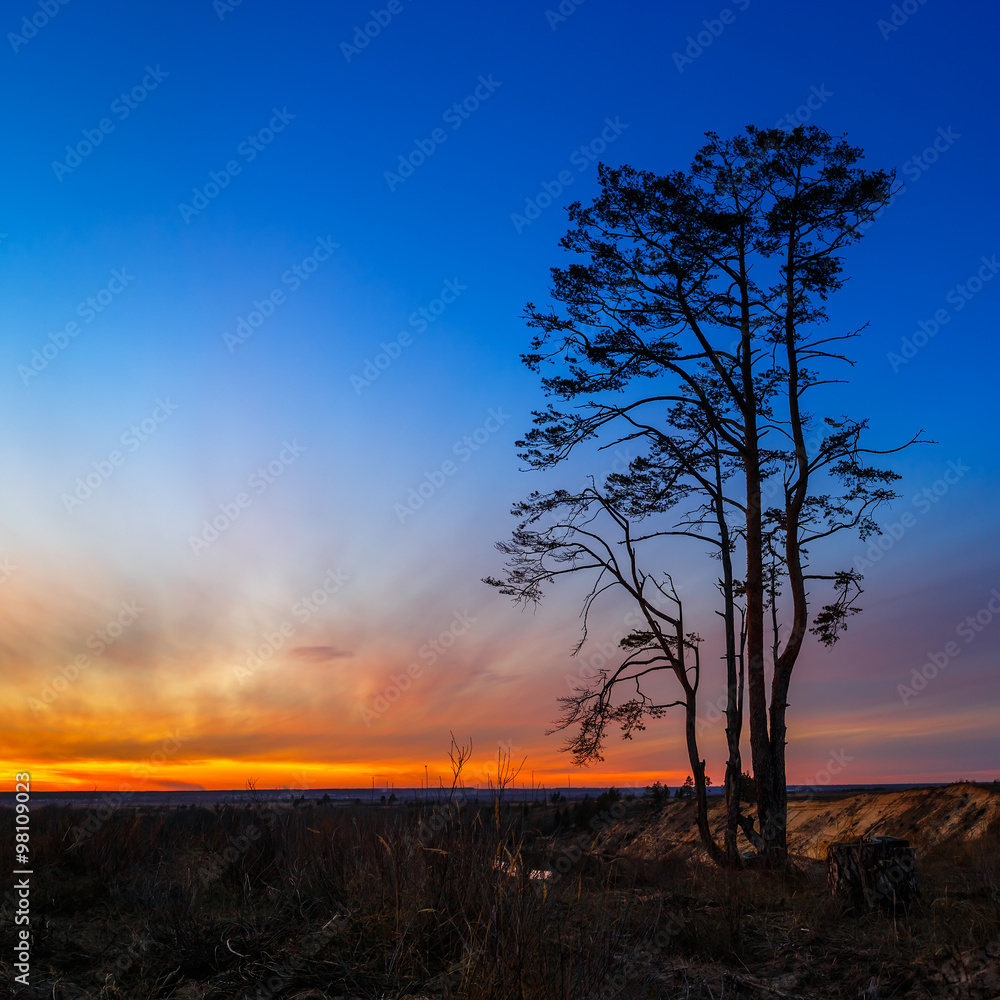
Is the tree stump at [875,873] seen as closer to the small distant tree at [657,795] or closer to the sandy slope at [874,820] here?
the sandy slope at [874,820]

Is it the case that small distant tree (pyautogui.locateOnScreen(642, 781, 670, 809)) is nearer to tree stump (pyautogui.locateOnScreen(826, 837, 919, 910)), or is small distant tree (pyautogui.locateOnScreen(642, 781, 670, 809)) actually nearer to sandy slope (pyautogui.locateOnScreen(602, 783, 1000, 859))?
sandy slope (pyautogui.locateOnScreen(602, 783, 1000, 859))

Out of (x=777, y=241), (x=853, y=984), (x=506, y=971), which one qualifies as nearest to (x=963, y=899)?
(x=853, y=984)

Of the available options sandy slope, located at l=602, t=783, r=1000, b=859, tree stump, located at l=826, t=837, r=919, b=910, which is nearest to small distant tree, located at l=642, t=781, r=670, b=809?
sandy slope, located at l=602, t=783, r=1000, b=859

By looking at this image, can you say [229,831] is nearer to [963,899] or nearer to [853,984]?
[853,984]

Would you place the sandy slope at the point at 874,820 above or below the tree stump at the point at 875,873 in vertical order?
below

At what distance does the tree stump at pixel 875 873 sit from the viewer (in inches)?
306

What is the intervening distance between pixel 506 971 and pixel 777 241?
555 inches

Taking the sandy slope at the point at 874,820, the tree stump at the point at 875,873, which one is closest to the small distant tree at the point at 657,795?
the sandy slope at the point at 874,820

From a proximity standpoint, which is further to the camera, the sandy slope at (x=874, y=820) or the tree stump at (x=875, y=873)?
the sandy slope at (x=874, y=820)

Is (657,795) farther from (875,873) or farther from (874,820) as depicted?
(875,873)

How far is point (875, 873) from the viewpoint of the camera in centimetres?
791

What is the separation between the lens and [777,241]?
14828 millimetres

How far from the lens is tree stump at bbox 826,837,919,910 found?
7781mm

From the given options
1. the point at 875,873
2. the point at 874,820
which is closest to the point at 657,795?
the point at 874,820
